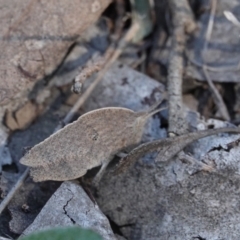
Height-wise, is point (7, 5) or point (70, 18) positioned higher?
point (7, 5)

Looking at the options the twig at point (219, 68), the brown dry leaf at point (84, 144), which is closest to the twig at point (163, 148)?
the brown dry leaf at point (84, 144)

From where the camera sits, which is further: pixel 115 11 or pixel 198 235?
pixel 115 11

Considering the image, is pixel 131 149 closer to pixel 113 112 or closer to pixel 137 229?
pixel 113 112

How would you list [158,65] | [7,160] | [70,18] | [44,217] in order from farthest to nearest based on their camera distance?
[158,65]
[70,18]
[7,160]
[44,217]

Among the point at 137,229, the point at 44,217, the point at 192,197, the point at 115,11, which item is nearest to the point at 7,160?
the point at 44,217

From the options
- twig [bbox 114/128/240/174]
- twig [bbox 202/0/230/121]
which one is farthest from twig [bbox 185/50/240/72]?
twig [bbox 114/128/240/174]

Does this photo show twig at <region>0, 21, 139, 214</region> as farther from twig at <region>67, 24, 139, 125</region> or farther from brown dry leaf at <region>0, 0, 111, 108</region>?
brown dry leaf at <region>0, 0, 111, 108</region>
